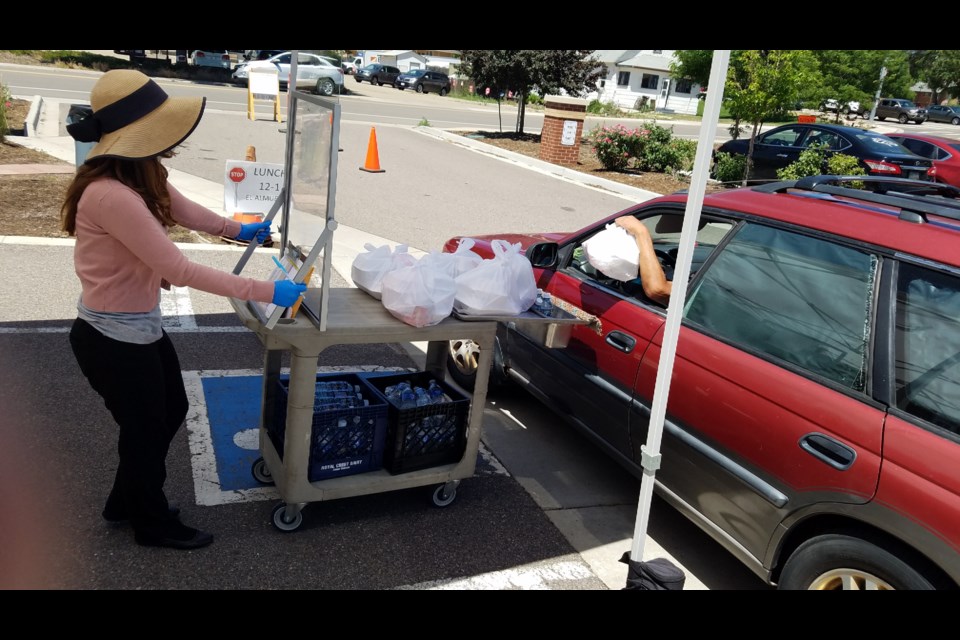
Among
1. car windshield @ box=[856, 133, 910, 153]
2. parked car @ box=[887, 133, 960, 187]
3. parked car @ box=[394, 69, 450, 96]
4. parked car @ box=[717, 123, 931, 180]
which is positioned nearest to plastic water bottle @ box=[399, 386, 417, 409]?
parked car @ box=[717, 123, 931, 180]

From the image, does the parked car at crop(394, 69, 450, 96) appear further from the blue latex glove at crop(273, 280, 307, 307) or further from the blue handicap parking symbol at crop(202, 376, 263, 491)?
the blue latex glove at crop(273, 280, 307, 307)

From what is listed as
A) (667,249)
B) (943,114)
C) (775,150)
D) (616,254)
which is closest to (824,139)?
(775,150)

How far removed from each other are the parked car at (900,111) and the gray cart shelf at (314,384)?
57082 millimetres

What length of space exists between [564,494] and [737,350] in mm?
1453

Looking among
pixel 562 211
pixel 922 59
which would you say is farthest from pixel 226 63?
pixel 922 59

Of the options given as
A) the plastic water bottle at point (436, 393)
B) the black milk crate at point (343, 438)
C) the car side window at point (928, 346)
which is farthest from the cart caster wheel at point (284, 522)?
the car side window at point (928, 346)

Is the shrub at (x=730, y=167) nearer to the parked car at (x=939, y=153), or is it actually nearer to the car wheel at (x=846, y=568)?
the parked car at (x=939, y=153)

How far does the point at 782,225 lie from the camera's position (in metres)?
3.56

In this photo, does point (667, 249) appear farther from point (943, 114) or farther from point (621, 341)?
point (943, 114)

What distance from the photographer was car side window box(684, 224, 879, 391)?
3086 mm

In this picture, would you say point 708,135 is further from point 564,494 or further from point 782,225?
point 564,494

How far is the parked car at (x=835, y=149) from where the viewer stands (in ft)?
48.8

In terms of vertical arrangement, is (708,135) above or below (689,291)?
above

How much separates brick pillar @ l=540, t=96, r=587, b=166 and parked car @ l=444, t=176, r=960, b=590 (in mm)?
14970
